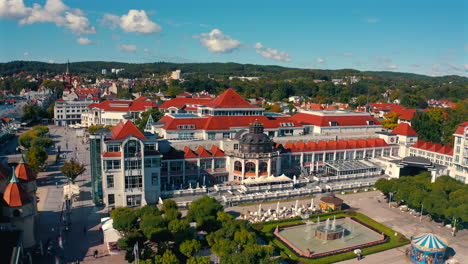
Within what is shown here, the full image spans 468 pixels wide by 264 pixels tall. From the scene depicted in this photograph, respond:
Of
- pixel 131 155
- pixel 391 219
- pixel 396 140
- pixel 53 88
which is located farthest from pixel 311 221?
pixel 53 88

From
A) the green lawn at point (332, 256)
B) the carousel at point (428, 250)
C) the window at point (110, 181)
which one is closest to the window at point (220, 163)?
the green lawn at point (332, 256)

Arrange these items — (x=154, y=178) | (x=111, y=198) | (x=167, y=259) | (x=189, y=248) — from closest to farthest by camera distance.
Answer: (x=167, y=259) < (x=189, y=248) < (x=111, y=198) < (x=154, y=178)

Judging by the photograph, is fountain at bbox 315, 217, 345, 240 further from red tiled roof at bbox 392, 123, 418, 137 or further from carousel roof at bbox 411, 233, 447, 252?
red tiled roof at bbox 392, 123, 418, 137

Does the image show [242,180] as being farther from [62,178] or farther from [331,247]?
[62,178]

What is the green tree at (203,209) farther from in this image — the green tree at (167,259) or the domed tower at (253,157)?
the domed tower at (253,157)

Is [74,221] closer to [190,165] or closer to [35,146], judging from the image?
[190,165]

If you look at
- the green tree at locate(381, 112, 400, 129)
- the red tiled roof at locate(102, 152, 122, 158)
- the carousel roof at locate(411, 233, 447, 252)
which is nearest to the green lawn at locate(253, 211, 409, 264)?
the carousel roof at locate(411, 233, 447, 252)

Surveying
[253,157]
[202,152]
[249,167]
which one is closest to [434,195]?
[253,157]
